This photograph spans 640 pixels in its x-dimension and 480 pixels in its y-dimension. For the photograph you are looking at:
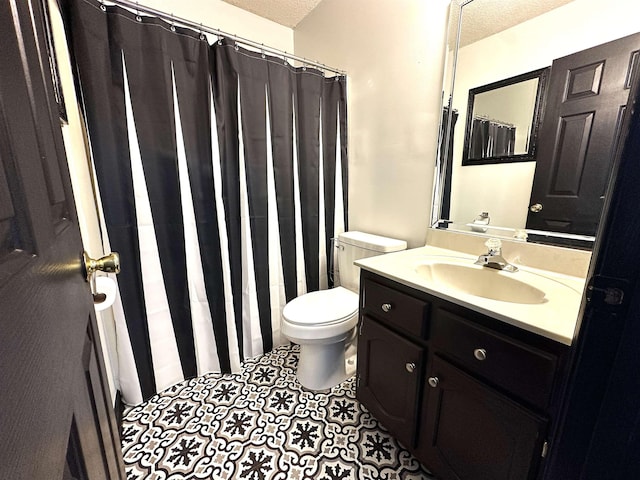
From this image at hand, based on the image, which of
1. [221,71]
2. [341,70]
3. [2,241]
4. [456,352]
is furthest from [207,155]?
[456,352]

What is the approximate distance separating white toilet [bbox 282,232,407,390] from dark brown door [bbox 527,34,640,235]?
70 cm

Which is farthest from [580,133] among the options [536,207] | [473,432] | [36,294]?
[36,294]

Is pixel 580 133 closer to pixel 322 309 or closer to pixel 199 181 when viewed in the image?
pixel 322 309

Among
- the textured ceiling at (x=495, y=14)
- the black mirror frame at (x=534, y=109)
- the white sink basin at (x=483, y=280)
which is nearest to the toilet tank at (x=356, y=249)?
the white sink basin at (x=483, y=280)

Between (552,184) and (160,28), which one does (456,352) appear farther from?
(160,28)

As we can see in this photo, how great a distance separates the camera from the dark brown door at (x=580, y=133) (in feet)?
2.93

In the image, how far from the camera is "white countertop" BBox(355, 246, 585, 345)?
70 cm

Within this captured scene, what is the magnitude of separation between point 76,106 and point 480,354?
1818 millimetres

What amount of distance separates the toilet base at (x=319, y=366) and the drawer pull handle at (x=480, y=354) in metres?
0.84

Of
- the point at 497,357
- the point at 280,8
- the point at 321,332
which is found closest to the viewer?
the point at 497,357

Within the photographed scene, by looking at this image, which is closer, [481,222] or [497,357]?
[497,357]

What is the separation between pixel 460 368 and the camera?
0.89 meters

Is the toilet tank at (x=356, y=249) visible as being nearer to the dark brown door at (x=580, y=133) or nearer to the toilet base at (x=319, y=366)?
the toilet base at (x=319, y=366)

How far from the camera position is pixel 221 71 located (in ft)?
4.67
